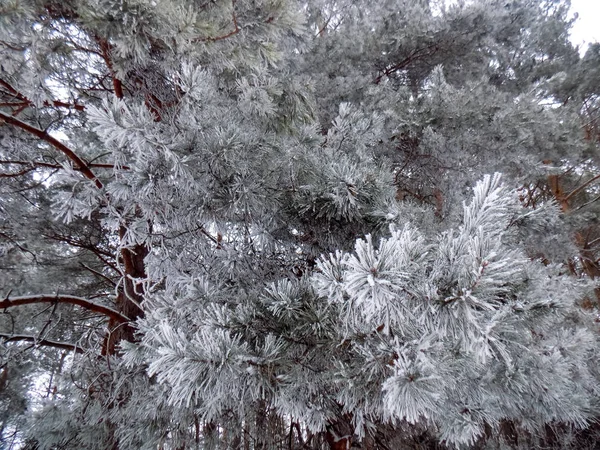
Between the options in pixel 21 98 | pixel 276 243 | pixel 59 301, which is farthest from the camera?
pixel 21 98

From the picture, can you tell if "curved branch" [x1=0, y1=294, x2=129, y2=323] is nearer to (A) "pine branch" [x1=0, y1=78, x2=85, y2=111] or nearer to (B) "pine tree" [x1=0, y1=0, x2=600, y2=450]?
(B) "pine tree" [x1=0, y1=0, x2=600, y2=450]

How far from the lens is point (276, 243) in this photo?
7.70 ft

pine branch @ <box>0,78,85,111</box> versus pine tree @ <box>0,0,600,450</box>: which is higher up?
pine branch @ <box>0,78,85,111</box>

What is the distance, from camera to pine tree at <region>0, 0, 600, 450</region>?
1.15 m

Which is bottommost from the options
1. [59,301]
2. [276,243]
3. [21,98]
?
[276,243]

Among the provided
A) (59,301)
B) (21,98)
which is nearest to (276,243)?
(59,301)

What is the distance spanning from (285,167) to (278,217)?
315 millimetres

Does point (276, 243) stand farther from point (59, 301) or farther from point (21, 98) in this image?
point (21, 98)

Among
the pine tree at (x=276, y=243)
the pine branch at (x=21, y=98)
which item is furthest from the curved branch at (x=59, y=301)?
the pine branch at (x=21, y=98)

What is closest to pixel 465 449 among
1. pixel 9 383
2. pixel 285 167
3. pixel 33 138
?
pixel 285 167

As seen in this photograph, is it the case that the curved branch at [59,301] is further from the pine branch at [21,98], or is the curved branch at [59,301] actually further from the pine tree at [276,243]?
the pine branch at [21,98]

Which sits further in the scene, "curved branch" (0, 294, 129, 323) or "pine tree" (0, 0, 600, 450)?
"curved branch" (0, 294, 129, 323)

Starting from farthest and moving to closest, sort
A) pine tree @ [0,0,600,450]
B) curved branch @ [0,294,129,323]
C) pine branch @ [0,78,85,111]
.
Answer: pine branch @ [0,78,85,111] < curved branch @ [0,294,129,323] < pine tree @ [0,0,600,450]

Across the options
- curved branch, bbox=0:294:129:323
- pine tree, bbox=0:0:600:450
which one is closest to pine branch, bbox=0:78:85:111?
pine tree, bbox=0:0:600:450
